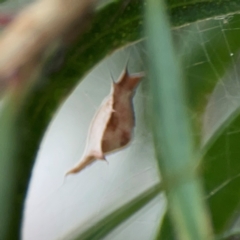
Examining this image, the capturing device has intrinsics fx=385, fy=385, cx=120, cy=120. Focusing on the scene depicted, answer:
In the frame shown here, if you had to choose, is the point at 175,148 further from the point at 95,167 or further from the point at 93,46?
the point at 95,167

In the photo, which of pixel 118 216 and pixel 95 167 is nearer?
pixel 118 216

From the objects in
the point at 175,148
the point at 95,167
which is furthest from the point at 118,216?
the point at 95,167

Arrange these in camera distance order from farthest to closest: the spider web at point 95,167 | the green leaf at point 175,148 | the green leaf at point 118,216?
1. the spider web at point 95,167
2. the green leaf at point 118,216
3. the green leaf at point 175,148

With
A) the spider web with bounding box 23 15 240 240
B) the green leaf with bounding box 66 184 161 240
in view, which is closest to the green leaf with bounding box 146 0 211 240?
the green leaf with bounding box 66 184 161 240

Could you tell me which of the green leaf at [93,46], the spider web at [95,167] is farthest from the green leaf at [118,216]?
the spider web at [95,167]

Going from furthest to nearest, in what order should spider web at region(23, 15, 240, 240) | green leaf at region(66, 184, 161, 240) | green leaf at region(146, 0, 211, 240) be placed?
1. spider web at region(23, 15, 240, 240)
2. green leaf at region(66, 184, 161, 240)
3. green leaf at region(146, 0, 211, 240)

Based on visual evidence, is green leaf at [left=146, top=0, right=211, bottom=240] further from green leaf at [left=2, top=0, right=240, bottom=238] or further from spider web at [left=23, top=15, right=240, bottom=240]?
spider web at [left=23, top=15, right=240, bottom=240]

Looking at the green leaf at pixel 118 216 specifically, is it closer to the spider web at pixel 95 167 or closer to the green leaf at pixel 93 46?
the green leaf at pixel 93 46

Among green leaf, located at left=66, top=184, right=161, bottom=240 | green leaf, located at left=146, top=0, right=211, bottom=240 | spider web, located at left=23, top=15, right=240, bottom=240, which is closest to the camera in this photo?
green leaf, located at left=146, top=0, right=211, bottom=240

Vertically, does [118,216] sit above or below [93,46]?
below

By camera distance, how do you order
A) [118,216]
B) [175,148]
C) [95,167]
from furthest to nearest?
[95,167] → [118,216] → [175,148]
